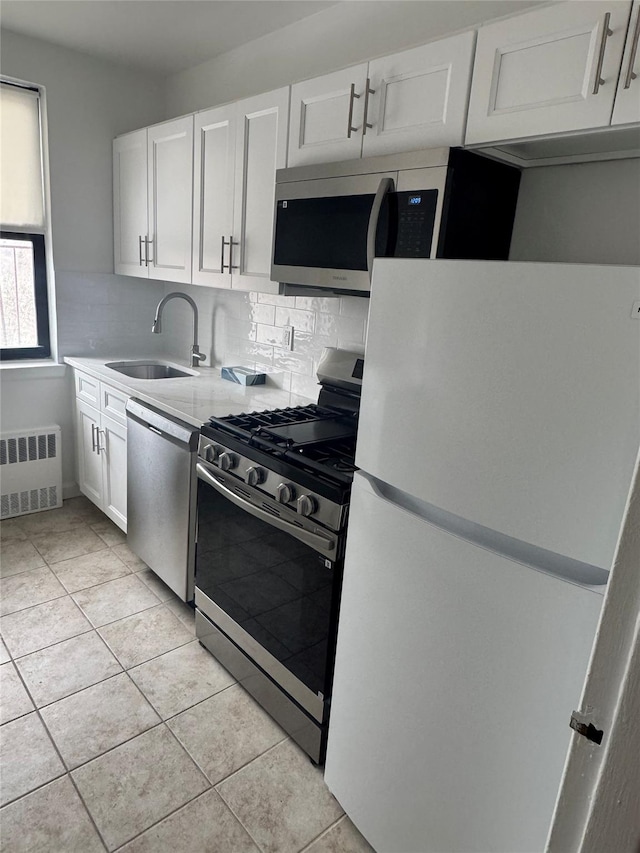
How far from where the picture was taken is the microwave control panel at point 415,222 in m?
1.67

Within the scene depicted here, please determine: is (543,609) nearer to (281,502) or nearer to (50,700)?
(281,502)

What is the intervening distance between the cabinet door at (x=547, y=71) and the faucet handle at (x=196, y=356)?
2.13 meters

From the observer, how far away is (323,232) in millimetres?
2006

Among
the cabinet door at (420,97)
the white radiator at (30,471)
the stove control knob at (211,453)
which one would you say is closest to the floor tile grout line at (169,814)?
the stove control knob at (211,453)

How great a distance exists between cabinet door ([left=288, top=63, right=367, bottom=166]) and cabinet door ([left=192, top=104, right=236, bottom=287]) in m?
0.47

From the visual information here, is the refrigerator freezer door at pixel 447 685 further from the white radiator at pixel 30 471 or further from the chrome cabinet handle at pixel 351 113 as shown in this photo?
the white radiator at pixel 30 471

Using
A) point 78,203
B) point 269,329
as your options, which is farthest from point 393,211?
point 78,203

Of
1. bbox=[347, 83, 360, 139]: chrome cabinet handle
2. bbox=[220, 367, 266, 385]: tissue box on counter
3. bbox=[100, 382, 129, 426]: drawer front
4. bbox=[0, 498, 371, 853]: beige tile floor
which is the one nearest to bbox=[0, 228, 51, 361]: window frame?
bbox=[100, 382, 129, 426]: drawer front

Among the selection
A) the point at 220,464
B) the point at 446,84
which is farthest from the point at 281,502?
the point at 446,84

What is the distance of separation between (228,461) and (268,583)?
0.44 m

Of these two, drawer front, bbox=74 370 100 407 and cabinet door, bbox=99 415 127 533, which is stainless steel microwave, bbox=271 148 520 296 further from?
drawer front, bbox=74 370 100 407

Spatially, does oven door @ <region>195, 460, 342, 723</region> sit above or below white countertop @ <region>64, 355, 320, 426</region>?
below

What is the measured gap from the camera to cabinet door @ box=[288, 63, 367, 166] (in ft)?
6.21

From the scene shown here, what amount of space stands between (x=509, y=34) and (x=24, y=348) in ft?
10.0
